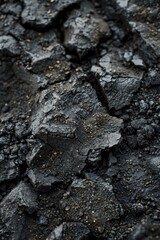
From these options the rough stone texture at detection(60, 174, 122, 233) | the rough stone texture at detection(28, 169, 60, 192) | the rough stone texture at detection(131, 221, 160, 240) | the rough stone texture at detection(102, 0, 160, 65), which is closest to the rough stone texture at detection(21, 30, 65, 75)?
the rough stone texture at detection(102, 0, 160, 65)

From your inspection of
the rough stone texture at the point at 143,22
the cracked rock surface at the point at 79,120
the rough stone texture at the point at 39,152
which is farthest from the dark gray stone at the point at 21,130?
the rough stone texture at the point at 143,22

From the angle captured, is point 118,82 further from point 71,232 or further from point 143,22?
point 71,232

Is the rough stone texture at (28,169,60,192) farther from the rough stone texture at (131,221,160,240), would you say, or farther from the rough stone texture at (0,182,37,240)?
the rough stone texture at (131,221,160,240)

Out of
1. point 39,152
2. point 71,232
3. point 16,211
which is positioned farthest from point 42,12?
point 71,232

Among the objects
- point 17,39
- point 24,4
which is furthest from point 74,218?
point 24,4

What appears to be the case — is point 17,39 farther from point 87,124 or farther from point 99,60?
point 87,124
